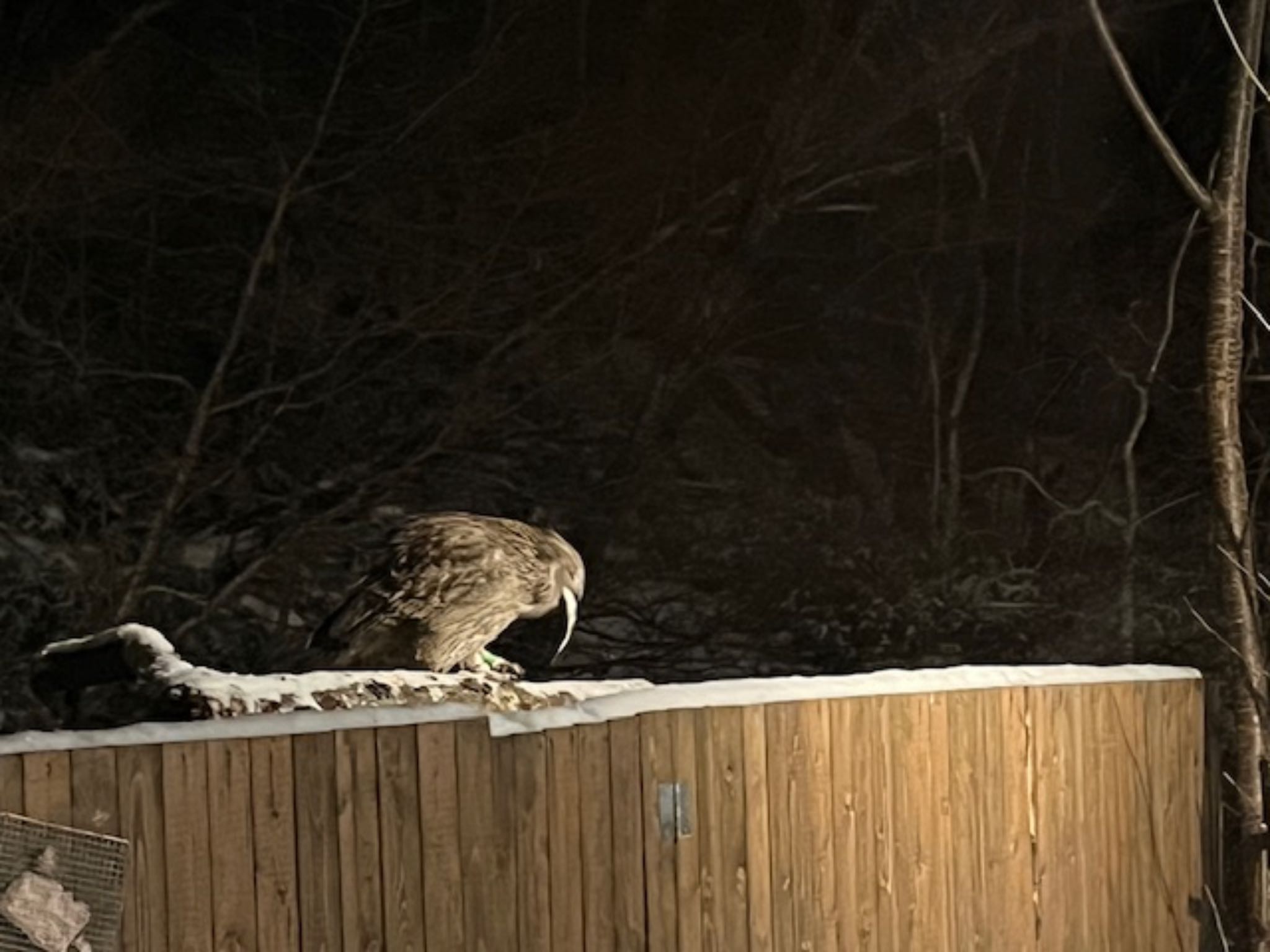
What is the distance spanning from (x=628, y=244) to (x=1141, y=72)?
6.91 ft

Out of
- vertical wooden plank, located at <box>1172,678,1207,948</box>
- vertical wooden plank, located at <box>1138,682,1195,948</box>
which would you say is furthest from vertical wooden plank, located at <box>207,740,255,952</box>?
vertical wooden plank, located at <box>1172,678,1207,948</box>

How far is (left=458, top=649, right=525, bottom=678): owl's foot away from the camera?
4945 millimetres

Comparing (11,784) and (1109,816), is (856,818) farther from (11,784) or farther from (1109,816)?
(11,784)

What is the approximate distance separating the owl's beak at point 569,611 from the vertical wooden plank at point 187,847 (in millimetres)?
1921

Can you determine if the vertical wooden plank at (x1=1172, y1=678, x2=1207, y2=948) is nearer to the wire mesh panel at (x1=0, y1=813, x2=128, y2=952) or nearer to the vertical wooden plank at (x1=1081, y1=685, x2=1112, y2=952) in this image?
the vertical wooden plank at (x1=1081, y1=685, x2=1112, y2=952)

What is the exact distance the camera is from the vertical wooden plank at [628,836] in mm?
3883

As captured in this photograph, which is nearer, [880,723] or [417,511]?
[880,723]

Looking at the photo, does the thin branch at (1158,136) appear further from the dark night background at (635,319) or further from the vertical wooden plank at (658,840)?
the vertical wooden plank at (658,840)

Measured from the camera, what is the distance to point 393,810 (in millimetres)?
3531

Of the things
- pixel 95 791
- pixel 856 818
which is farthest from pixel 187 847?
pixel 856 818

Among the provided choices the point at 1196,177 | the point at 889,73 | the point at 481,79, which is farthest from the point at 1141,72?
the point at 481,79

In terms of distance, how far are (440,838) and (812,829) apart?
1079mm

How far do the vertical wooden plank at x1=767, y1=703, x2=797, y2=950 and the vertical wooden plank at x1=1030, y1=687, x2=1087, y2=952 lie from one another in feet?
2.70

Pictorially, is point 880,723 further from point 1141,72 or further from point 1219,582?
point 1141,72
